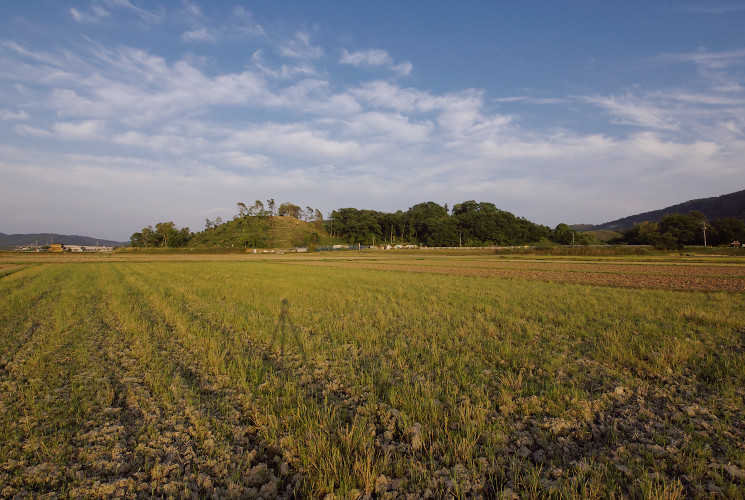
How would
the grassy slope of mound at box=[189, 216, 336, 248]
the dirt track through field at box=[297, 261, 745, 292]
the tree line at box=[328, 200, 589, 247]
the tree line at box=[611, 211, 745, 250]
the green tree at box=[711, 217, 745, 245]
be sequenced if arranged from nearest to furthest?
the dirt track through field at box=[297, 261, 745, 292]
the tree line at box=[611, 211, 745, 250]
the green tree at box=[711, 217, 745, 245]
the grassy slope of mound at box=[189, 216, 336, 248]
the tree line at box=[328, 200, 589, 247]

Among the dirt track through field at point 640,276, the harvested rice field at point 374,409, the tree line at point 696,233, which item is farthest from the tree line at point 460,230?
the harvested rice field at point 374,409

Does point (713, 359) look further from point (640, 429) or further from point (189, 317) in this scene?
point (189, 317)

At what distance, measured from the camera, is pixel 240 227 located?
158125mm

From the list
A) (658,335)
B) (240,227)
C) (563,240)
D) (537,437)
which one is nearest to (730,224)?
(563,240)

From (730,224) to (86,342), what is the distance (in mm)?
150873

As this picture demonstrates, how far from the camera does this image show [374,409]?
484 centimetres

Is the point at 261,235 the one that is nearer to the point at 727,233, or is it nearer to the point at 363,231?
the point at 363,231

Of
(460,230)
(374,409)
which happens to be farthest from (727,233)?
(374,409)

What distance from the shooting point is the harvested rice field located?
3.37 meters

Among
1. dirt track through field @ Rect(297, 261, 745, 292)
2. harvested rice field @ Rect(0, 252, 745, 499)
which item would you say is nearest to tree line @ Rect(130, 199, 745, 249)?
dirt track through field @ Rect(297, 261, 745, 292)

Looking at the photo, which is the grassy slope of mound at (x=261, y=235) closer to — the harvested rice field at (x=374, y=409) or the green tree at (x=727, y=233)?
the harvested rice field at (x=374, y=409)

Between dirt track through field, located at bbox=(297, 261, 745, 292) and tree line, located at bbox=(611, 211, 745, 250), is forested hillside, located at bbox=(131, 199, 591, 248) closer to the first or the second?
tree line, located at bbox=(611, 211, 745, 250)

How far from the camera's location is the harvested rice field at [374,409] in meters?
3.37

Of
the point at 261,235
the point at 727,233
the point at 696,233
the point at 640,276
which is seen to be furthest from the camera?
the point at 261,235
